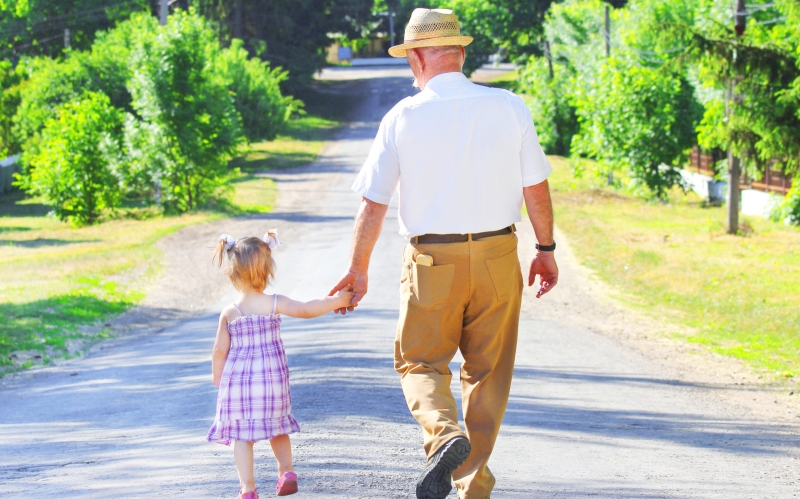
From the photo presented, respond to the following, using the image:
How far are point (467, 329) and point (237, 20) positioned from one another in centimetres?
4841

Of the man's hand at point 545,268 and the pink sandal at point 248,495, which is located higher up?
the man's hand at point 545,268

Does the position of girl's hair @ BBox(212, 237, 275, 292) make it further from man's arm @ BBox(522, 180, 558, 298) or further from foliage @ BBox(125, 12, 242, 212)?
foliage @ BBox(125, 12, 242, 212)

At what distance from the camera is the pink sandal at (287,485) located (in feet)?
14.6

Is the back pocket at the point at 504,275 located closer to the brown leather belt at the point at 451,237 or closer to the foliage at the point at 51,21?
the brown leather belt at the point at 451,237

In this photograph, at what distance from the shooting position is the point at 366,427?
612 cm

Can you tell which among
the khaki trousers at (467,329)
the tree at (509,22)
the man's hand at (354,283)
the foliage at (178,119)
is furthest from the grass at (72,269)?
the tree at (509,22)

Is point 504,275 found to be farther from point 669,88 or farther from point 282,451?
point 669,88

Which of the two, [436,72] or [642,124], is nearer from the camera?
[436,72]

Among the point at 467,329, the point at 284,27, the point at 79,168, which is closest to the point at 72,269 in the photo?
the point at 79,168

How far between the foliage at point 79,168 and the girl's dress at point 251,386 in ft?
69.2

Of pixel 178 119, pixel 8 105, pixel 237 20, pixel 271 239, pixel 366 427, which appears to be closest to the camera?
pixel 271 239

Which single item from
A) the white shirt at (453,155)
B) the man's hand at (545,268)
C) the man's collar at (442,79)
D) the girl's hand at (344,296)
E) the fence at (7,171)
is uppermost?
the man's collar at (442,79)

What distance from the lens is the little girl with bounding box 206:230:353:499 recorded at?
4402 millimetres

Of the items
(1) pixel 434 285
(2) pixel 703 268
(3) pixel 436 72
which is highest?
(3) pixel 436 72
